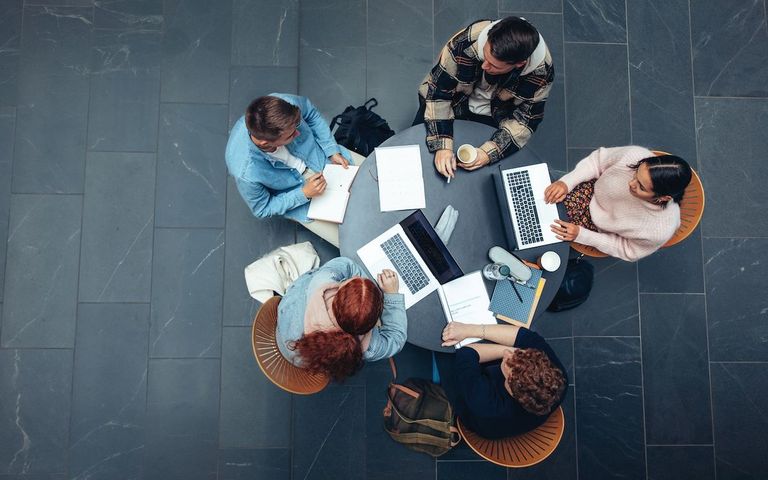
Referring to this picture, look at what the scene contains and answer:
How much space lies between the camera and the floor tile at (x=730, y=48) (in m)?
2.93

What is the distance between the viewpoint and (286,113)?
6.02 feet

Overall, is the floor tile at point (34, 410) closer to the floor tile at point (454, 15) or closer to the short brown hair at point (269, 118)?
the short brown hair at point (269, 118)

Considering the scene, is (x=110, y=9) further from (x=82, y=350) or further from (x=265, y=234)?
(x=82, y=350)

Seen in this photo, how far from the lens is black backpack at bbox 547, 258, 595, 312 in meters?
2.45

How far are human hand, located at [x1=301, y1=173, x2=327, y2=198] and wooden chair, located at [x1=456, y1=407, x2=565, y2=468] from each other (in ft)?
3.73

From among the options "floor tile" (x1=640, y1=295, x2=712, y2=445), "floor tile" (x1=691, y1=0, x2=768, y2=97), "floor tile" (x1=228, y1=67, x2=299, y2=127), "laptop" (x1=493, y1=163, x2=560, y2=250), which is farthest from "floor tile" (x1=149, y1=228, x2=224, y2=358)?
"floor tile" (x1=691, y1=0, x2=768, y2=97)

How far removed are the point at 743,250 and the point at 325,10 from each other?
2.80 metres

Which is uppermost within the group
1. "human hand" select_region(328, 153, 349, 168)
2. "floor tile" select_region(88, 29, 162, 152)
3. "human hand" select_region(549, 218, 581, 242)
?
"floor tile" select_region(88, 29, 162, 152)

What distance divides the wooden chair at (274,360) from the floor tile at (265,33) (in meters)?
1.54

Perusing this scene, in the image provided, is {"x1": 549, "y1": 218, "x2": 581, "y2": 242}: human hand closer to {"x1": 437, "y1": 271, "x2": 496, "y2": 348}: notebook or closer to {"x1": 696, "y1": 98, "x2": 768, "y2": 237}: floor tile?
{"x1": 437, "y1": 271, "x2": 496, "y2": 348}: notebook

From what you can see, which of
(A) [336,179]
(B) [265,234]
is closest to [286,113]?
(A) [336,179]

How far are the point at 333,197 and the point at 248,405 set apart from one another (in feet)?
4.05

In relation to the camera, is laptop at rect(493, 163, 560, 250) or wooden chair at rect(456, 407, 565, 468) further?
laptop at rect(493, 163, 560, 250)

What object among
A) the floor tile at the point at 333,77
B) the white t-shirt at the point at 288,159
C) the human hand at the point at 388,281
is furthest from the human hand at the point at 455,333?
the floor tile at the point at 333,77
